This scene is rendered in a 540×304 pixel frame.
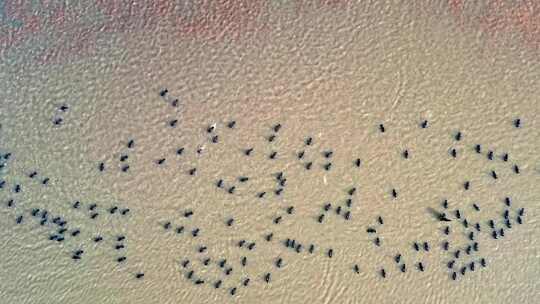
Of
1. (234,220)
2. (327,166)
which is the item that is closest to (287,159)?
(327,166)

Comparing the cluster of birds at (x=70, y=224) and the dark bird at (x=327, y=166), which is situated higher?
the dark bird at (x=327, y=166)

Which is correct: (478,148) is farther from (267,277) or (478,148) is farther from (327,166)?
(267,277)

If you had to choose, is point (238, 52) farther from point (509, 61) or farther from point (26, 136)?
point (509, 61)

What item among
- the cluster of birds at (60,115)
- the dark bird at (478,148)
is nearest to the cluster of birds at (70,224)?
the cluster of birds at (60,115)

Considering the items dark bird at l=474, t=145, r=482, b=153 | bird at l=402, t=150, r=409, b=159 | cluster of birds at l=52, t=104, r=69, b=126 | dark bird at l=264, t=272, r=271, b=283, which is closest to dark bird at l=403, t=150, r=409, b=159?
bird at l=402, t=150, r=409, b=159

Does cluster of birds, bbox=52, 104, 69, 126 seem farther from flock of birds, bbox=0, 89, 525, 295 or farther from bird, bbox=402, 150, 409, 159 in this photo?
bird, bbox=402, 150, 409, 159

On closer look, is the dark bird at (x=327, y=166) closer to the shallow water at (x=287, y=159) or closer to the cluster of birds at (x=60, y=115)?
the shallow water at (x=287, y=159)

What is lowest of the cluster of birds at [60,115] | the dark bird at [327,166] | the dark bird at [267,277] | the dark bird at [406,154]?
the dark bird at [267,277]

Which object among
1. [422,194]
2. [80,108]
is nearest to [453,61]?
[422,194]
